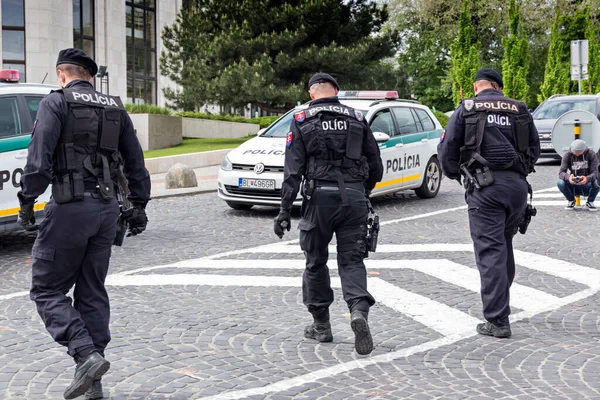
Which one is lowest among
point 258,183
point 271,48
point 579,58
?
point 258,183

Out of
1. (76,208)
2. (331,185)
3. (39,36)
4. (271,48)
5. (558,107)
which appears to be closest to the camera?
(76,208)

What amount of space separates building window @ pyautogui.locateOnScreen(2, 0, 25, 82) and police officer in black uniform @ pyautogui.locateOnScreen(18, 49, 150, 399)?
34953 mm

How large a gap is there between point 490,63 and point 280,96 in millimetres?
26241

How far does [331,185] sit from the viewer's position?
222 inches

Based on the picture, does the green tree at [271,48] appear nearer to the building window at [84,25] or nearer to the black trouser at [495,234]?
the building window at [84,25]

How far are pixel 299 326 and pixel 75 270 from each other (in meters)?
2.07

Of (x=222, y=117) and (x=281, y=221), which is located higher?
(x=222, y=117)

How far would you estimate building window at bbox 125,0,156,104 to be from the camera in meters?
43.5

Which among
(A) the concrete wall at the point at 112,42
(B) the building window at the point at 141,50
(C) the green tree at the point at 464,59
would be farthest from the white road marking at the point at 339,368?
(B) the building window at the point at 141,50

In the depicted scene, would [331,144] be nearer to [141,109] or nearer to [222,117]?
[141,109]

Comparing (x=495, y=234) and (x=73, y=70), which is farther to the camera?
(x=495, y=234)

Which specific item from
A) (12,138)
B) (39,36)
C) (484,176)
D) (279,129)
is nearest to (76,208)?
(484,176)

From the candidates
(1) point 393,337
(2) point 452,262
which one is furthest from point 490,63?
(1) point 393,337

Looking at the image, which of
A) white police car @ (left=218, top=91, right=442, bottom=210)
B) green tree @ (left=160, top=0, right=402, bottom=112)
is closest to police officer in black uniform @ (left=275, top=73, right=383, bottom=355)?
white police car @ (left=218, top=91, right=442, bottom=210)
